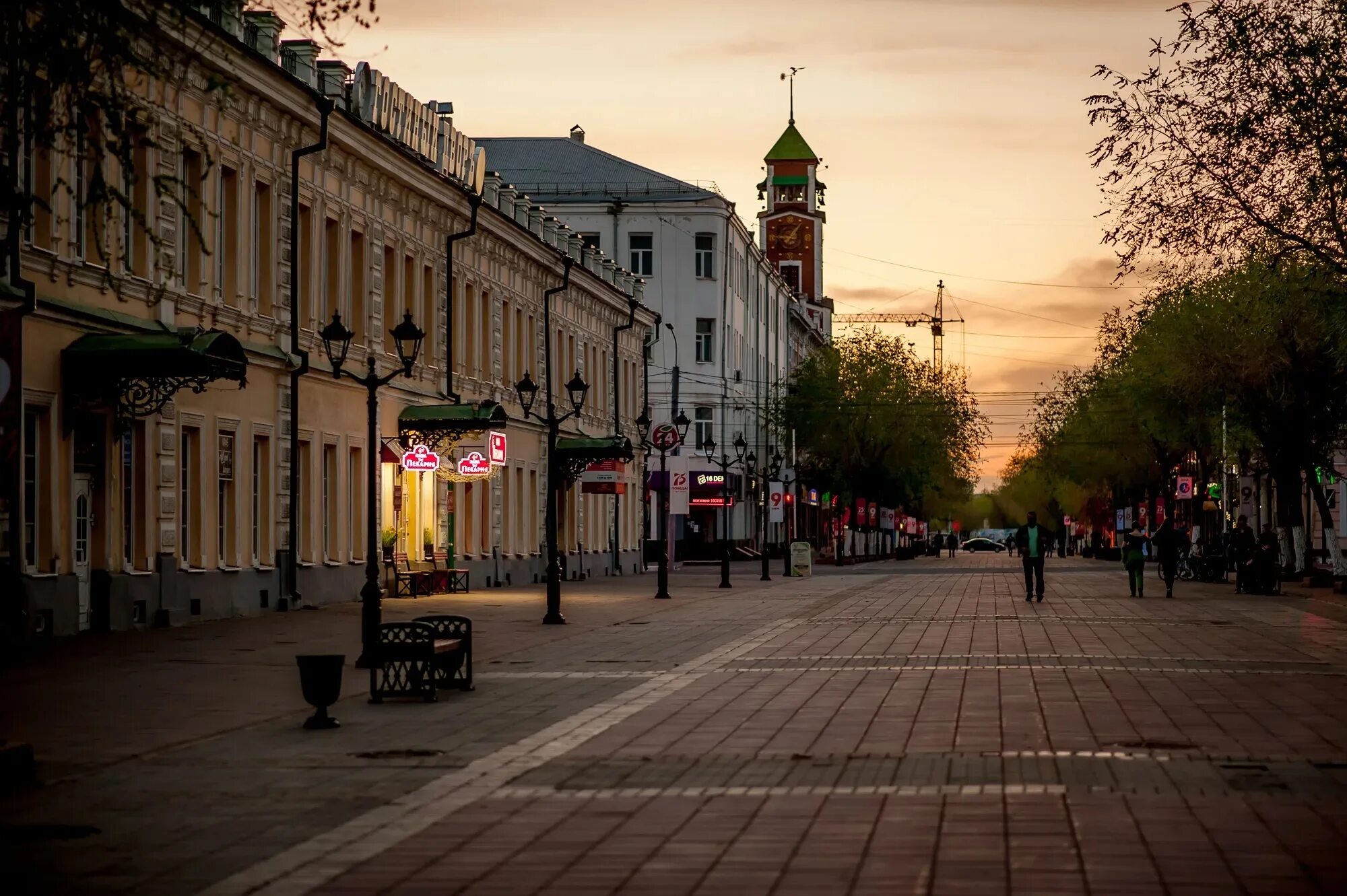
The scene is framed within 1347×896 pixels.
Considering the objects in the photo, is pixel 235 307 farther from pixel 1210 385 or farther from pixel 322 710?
pixel 1210 385

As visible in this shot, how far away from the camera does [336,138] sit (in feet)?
126

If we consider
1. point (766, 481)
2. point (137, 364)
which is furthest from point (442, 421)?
point (766, 481)

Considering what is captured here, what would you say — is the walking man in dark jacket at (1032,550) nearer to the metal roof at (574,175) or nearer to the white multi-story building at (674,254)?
the white multi-story building at (674,254)

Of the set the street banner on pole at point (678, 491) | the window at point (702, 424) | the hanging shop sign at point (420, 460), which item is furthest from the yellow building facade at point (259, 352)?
the window at point (702, 424)

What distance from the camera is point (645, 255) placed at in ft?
299

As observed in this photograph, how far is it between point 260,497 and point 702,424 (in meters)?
59.1

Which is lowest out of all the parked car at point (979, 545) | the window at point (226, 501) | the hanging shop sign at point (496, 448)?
the parked car at point (979, 545)

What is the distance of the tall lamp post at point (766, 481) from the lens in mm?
60188

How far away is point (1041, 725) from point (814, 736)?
180cm

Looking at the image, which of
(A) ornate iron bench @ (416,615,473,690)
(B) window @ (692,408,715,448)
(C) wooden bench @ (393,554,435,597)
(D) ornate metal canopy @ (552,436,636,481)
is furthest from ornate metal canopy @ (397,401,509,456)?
(B) window @ (692,408,715,448)

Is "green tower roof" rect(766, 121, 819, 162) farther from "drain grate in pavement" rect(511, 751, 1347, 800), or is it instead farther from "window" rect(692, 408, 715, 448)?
"drain grate in pavement" rect(511, 751, 1347, 800)

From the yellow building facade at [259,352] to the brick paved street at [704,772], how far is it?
3312 mm

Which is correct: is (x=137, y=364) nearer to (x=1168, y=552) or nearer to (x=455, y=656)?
(x=455, y=656)

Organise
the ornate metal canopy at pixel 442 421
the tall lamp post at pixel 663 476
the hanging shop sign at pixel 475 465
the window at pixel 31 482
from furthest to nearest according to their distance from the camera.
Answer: the hanging shop sign at pixel 475 465 → the tall lamp post at pixel 663 476 → the ornate metal canopy at pixel 442 421 → the window at pixel 31 482
